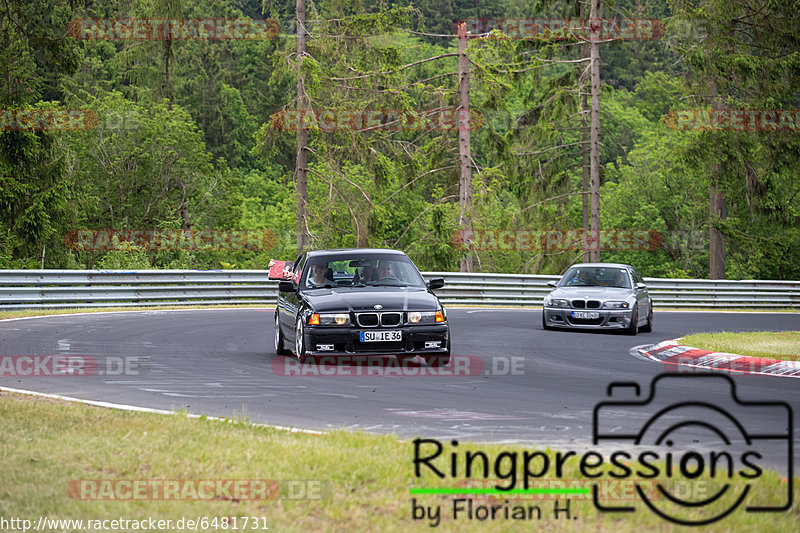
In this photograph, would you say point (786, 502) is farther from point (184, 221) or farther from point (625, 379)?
point (184, 221)

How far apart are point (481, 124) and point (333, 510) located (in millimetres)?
38991

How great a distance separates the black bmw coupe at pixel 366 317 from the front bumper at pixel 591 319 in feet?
23.1

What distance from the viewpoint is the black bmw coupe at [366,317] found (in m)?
13.4

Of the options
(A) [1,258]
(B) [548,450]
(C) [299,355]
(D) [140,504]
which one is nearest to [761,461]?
(B) [548,450]

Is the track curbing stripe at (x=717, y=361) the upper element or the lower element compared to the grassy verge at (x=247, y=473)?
lower

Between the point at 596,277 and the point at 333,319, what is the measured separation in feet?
34.9

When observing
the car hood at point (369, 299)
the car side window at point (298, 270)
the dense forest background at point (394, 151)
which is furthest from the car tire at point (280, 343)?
the dense forest background at point (394, 151)

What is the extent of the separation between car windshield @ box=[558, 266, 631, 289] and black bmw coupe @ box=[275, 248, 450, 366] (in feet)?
27.6

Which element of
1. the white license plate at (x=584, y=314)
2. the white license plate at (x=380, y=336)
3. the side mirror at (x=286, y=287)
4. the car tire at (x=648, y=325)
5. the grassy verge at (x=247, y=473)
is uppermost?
the side mirror at (x=286, y=287)

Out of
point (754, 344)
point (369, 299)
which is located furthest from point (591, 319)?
point (369, 299)

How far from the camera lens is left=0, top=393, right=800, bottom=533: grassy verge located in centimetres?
538

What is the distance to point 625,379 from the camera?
41.8 feet

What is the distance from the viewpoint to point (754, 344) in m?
17.5

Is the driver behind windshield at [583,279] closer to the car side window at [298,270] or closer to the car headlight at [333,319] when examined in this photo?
the car side window at [298,270]
